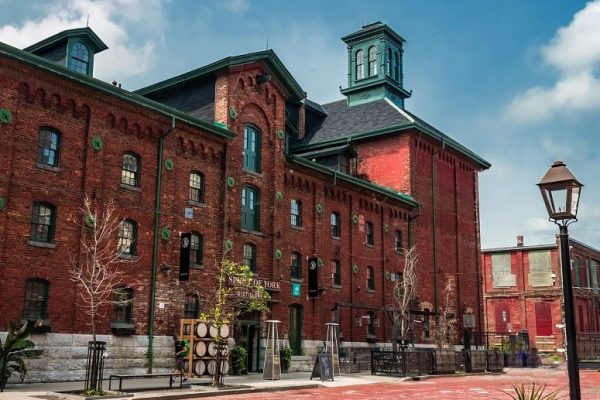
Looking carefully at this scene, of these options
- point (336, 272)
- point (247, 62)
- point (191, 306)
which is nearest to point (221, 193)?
point (191, 306)

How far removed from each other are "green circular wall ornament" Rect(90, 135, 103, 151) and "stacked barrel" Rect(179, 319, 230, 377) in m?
7.26

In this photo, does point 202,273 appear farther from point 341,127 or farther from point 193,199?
point 341,127

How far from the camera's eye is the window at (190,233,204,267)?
27581 millimetres

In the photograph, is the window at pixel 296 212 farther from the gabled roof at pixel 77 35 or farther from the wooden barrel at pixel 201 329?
the gabled roof at pixel 77 35

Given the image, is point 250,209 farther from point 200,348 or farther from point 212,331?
point 200,348

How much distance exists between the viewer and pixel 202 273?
27594 millimetres

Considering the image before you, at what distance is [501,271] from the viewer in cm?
6438

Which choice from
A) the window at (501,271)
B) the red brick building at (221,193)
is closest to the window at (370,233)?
the red brick building at (221,193)

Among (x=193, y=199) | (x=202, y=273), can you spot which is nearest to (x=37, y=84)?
(x=193, y=199)

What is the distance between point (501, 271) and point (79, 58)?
48578 mm

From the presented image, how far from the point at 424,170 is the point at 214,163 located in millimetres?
19244

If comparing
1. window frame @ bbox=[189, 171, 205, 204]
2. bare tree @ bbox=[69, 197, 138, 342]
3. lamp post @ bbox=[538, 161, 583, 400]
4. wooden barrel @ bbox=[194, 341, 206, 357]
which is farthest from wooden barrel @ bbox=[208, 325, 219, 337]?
lamp post @ bbox=[538, 161, 583, 400]

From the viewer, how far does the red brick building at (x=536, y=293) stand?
60.0 metres

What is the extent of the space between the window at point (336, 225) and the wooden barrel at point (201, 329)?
498 inches
